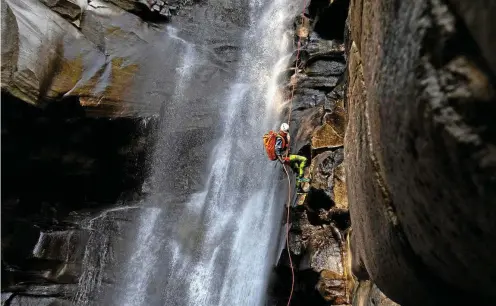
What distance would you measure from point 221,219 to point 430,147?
32.4ft

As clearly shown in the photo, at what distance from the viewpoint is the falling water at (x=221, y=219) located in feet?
34.4

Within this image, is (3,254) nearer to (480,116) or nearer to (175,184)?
(175,184)

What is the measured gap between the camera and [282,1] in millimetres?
15055

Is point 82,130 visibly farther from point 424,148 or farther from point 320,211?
point 424,148

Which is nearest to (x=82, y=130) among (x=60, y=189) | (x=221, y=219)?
(x=60, y=189)

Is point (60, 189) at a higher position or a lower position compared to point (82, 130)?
lower

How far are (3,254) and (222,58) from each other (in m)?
9.14

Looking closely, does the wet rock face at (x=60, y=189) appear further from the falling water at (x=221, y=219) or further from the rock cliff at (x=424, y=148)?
the rock cliff at (x=424, y=148)

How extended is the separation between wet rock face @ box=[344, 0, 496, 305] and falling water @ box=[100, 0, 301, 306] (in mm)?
7139

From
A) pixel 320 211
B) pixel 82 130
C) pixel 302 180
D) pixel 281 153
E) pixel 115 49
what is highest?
pixel 115 49

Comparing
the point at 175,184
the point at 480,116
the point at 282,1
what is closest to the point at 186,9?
the point at 282,1

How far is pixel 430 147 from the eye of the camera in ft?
6.53

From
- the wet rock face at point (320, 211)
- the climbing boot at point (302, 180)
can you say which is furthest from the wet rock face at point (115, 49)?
the climbing boot at point (302, 180)

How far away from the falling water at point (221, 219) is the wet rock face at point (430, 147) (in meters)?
7.14
